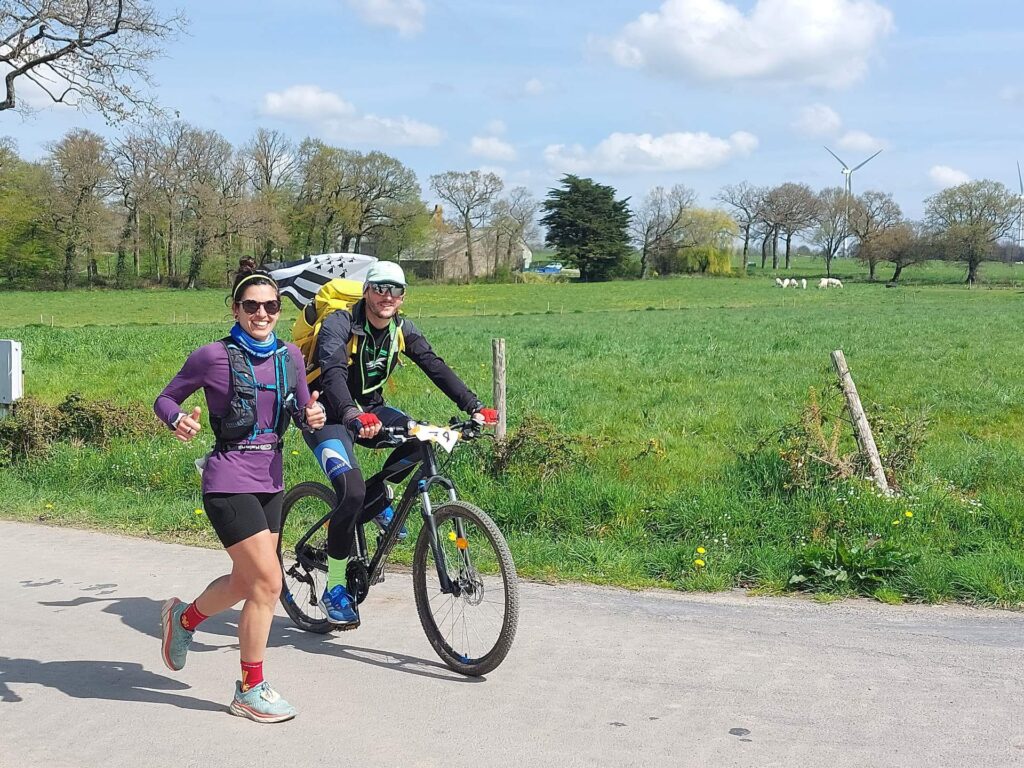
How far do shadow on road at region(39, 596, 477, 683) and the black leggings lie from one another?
50cm

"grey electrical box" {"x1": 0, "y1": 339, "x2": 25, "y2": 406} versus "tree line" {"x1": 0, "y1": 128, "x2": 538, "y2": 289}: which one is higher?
"tree line" {"x1": 0, "y1": 128, "x2": 538, "y2": 289}

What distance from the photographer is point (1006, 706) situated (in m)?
4.21

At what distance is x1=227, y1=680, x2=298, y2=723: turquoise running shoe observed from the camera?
13.8 feet

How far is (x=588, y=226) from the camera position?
102 m

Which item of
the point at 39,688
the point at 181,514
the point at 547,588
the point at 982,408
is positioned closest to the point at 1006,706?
the point at 547,588

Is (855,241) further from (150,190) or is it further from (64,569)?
(64,569)

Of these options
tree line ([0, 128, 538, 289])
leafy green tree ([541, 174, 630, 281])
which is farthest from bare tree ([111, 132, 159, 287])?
leafy green tree ([541, 174, 630, 281])

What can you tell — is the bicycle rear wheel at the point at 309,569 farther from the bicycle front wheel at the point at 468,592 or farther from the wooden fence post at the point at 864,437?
the wooden fence post at the point at 864,437

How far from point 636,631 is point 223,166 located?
265ft

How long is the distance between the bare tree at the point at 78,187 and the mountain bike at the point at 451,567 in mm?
76025

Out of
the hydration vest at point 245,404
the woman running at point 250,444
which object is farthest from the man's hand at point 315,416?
the hydration vest at point 245,404

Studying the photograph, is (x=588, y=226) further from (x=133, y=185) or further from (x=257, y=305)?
(x=257, y=305)

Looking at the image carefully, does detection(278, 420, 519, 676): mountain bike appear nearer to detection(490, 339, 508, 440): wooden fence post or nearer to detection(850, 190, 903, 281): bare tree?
detection(490, 339, 508, 440): wooden fence post

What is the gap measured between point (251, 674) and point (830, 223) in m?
115
